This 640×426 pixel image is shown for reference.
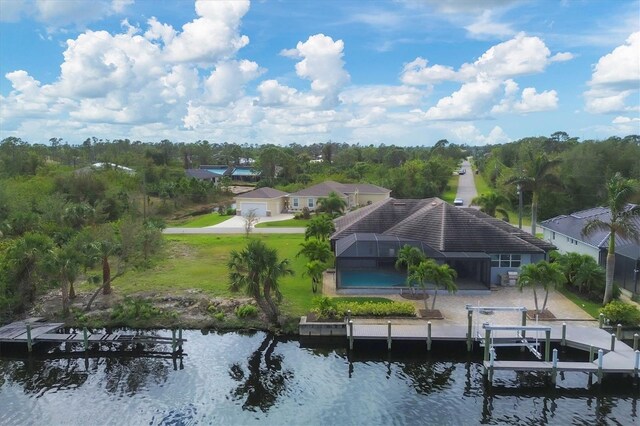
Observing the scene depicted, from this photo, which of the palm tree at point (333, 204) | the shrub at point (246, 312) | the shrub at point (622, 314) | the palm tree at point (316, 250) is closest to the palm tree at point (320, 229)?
the palm tree at point (316, 250)

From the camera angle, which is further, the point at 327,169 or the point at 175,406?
the point at 327,169

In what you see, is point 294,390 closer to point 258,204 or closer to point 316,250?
point 316,250

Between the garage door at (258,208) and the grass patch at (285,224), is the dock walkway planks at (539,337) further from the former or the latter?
the garage door at (258,208)

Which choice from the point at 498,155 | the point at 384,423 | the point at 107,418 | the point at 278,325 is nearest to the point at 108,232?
the point at 278,325

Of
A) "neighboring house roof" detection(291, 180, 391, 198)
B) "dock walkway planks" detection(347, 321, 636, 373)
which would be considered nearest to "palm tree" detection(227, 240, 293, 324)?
"dock walkway planks" detection(347, 321, 636, 373)

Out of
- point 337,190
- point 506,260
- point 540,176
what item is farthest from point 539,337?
point 337,190

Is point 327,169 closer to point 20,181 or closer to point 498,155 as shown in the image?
point 498,155
